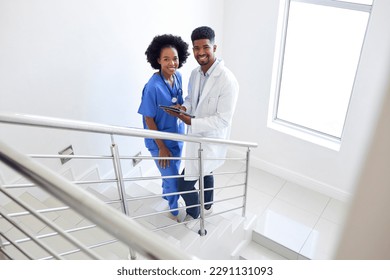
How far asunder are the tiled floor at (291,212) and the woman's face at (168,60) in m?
1.86

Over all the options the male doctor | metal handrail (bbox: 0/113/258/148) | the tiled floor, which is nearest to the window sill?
the tiled floor

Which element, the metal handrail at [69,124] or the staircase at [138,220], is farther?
the staircase at [138,220]

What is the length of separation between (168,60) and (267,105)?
1.86m

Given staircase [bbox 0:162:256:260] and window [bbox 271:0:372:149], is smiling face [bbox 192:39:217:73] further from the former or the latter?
window [bbox 271:0:372:149]

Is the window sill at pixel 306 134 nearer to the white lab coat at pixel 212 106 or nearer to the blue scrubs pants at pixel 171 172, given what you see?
the white lab coat at pixel 212 106

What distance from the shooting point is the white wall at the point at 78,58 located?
212 centimetres

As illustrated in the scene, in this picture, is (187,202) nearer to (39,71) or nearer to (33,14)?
(39,71)

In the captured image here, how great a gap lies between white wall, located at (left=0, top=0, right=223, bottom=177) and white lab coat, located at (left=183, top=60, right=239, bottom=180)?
70 cm

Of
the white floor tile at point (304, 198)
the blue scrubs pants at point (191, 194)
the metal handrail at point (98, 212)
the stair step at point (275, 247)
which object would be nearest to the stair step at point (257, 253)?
the stair step at point (275, 247)
